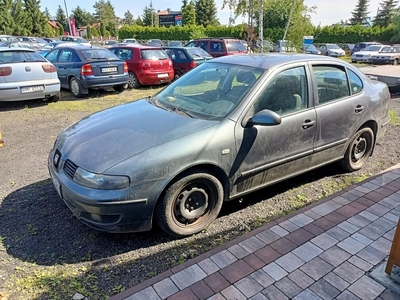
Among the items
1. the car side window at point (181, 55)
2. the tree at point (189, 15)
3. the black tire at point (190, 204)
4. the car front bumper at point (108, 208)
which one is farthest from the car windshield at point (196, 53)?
the tree at point (189, 15)

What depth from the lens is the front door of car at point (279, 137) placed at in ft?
10.1

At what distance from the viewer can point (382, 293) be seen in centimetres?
218

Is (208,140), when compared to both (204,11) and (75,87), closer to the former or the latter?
(75,87)

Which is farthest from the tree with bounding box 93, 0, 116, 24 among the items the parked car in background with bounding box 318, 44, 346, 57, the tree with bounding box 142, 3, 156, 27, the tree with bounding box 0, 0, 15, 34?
the parked car in background with bounding box 318, 44, 346, 57

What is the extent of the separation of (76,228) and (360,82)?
13.0 feet

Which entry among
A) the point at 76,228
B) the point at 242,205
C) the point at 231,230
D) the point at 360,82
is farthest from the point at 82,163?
the point at 360,82

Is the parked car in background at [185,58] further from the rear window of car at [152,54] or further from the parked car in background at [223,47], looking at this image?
the parked car in background at [223,47]

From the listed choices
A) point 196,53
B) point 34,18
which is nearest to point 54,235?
point 196,53

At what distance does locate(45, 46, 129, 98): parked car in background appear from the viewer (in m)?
9.05

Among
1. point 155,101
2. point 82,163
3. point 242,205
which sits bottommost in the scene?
point 242,205

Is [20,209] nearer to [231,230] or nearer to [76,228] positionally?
[76,228]

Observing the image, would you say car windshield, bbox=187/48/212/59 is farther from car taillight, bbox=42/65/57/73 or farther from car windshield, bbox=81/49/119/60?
car taillight, bbox=42/65/57/73

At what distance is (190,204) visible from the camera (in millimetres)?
2967

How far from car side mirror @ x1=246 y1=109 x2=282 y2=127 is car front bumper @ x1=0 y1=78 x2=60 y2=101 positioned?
6692mm
